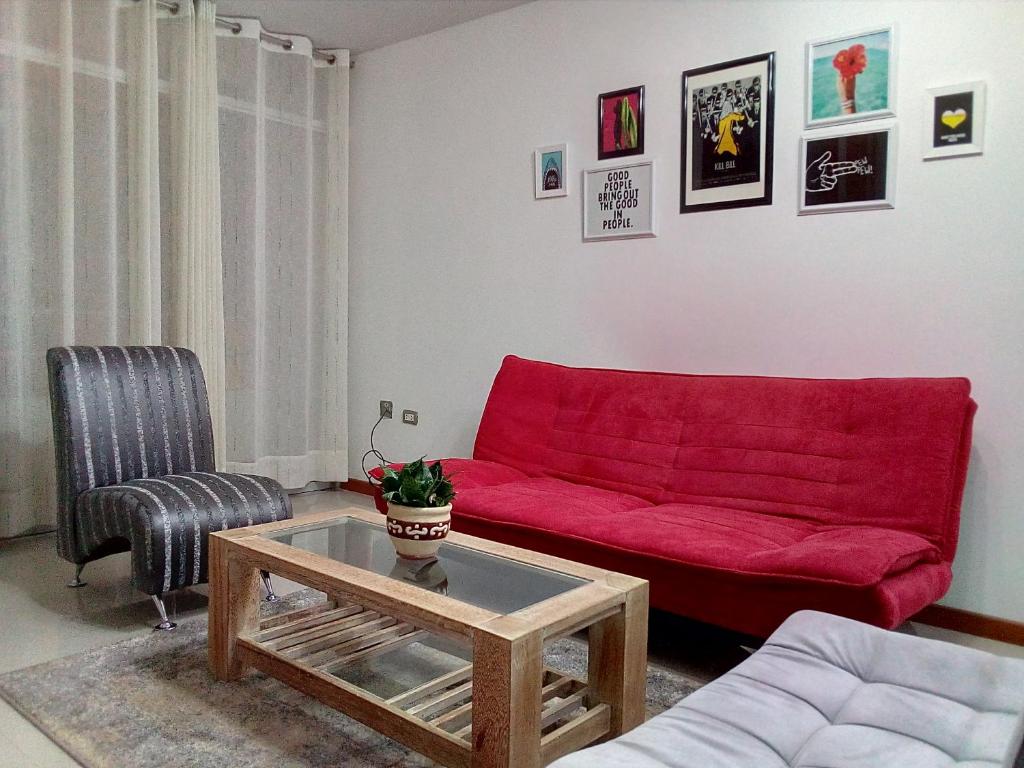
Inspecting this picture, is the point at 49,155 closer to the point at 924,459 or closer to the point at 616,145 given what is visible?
the point at 616,145

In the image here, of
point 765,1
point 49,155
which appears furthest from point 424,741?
point 49,155

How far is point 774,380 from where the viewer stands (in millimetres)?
2908

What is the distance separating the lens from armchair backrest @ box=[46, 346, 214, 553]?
283 cm

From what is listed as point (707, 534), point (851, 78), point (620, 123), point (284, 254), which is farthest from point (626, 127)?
point (284, 254)

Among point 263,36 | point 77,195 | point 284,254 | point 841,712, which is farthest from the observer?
point 284,254

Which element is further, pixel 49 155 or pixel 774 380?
pixel 49 155

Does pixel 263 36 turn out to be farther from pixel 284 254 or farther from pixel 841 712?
pixel 841 712

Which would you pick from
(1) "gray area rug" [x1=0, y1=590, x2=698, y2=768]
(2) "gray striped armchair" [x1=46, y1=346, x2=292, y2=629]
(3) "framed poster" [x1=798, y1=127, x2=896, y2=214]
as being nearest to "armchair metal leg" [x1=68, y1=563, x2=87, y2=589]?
(2) "gray striped armchair" [x1=46, y1=346, x2=292, y2=629]

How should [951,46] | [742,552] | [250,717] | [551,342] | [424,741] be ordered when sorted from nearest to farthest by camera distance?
1. [424,741]
2. [250,717]
3. [742,552]
4. [951,46]
5. [551,342]

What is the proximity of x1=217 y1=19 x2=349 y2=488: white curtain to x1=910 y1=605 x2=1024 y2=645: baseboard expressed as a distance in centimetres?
315

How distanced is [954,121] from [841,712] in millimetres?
2157

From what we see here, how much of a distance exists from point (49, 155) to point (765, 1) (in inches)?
120

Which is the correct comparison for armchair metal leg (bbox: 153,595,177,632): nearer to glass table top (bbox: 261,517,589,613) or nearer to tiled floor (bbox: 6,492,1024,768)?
tiled floor (bbox: 6,492,1024,768)

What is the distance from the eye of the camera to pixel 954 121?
8.90 feet
